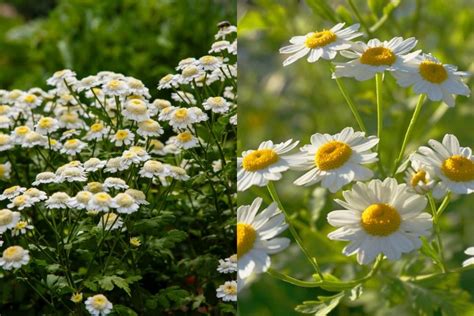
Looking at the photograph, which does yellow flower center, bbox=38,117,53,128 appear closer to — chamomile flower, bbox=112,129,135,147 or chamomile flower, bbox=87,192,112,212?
chamomile flower, bbox=112,129,135,147

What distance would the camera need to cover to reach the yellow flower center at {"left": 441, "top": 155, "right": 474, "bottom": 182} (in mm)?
1010

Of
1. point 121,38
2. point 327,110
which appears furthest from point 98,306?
point 121,38

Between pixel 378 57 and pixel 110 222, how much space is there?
1.65ft

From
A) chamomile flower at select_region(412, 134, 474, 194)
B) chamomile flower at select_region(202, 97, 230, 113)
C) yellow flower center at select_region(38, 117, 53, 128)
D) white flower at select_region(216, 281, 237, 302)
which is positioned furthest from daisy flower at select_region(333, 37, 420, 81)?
yellow flower center at select_region(38, 117, 53, 128)

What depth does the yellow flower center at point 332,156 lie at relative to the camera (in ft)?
3.37

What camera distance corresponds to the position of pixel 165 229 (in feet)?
5.37

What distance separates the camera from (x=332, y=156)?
1027mm

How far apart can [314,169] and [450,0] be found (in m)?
1.62

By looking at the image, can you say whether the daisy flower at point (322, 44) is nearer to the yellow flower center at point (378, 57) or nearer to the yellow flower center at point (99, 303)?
the yellow flower center at point (378, 57)

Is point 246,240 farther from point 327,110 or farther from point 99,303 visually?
point 327,110

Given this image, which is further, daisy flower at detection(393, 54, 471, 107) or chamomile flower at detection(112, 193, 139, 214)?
chamomile flower at detection(112, 193, 139, 214)

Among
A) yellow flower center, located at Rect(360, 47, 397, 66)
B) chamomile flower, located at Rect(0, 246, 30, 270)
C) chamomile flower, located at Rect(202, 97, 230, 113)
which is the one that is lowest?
chamomile flower, located at Rect(0, 246, 30, 270)

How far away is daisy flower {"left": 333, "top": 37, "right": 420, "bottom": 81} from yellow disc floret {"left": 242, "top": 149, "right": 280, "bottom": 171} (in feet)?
0.43

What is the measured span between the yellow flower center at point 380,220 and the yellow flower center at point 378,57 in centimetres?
19
